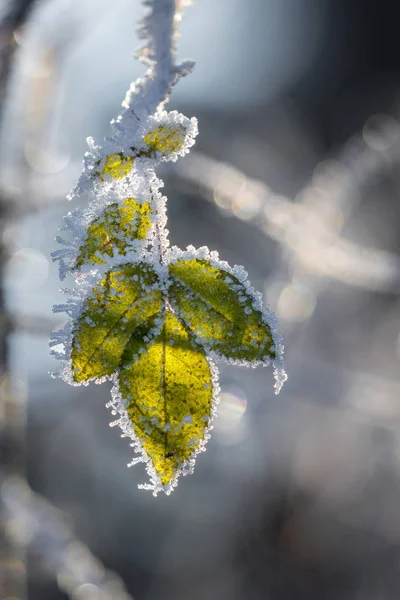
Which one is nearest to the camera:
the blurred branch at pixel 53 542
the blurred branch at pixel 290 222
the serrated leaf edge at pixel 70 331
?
the serrated leaf edge at pixel 70 331

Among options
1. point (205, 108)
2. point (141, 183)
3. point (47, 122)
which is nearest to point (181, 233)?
point (205, 108)

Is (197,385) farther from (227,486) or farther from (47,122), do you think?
(227,486)

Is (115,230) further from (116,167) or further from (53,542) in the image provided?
(53,542)

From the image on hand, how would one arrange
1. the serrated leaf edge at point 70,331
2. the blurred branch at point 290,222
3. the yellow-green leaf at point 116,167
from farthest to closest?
the blurred branch at point 290,222, the yellow-green leaf at point 116,167, the serrated leaf edge at point 70,331

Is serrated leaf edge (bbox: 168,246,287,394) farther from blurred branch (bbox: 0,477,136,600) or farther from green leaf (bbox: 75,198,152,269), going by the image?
blurred branch (bbox: 0,477,136,600)

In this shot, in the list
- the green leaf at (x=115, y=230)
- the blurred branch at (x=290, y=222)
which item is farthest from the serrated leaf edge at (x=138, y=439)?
the blurred branch at (x=290, y=222)

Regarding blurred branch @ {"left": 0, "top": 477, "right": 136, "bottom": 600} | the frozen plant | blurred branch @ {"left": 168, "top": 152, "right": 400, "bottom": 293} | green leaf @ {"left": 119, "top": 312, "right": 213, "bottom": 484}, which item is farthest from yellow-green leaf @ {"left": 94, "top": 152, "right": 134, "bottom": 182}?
blurred branch @ {"left": 0, "top": 477, "right": 136, "bottom": 600}

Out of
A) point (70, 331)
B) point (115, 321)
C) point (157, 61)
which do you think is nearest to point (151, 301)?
point (115, 321)

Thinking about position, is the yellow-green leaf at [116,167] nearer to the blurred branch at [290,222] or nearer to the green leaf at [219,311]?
the green leaf at [219,311]
